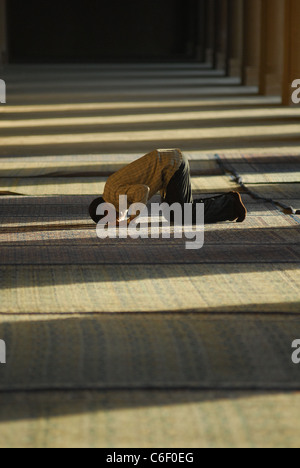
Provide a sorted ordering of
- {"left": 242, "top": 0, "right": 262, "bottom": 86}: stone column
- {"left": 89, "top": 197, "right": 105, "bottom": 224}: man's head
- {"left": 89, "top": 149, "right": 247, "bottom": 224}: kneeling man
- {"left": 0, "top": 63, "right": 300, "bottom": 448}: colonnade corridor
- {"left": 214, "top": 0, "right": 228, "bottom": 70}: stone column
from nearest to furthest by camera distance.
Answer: {"left": 0, "top": 63, "right": 300, "bottom": 448}: colonnade corridor → {"left": 89, "top": 149, "right": 247, "bottom": 224}: kneeling man → {"left": 89, "top": 197, "right": 105, "bottom": 224}: man's head → {"left": 242, "top": 0, "right": 262, "bottom": 86}: stone column → {"left": 214, "top": 0, "right": 228, "bottom": 70}: stone column

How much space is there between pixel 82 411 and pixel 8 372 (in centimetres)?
47

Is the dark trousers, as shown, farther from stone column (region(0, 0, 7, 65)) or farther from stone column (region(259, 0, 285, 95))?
stone column (region(0, 0, 7, 65))

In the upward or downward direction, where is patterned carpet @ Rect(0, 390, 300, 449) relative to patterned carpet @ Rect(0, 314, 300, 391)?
downward

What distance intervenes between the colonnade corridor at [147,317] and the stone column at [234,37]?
14.2m

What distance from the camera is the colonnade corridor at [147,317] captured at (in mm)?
2922

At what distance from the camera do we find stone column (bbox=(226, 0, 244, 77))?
22609 mm

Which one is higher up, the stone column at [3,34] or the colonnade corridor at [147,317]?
the stone column at [3,34]

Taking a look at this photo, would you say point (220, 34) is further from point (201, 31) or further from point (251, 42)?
point (251, 42)

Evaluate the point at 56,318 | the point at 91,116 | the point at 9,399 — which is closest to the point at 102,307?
the point at 56,318

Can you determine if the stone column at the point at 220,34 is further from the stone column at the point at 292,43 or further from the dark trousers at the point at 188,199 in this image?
the dark trousers at the point at 188,199

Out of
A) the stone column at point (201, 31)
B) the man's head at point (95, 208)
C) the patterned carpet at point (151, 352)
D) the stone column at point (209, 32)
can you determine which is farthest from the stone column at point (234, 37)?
the patterned carpet at point (151, 352)

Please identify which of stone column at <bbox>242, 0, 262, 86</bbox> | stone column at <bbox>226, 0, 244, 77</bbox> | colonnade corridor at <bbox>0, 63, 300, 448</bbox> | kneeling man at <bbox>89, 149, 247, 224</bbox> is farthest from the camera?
stone column at <bbox>226, 0, 244, 77</bbox>

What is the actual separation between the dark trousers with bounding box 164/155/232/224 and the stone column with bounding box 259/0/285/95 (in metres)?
11.9

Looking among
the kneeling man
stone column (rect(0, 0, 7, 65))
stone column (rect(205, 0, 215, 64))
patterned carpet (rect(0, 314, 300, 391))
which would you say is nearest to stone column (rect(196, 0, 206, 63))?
stone column (rect(205, 0, 215, 64))
